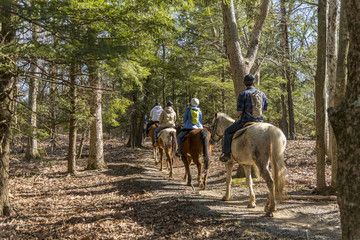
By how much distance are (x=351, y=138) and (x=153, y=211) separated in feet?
17.4

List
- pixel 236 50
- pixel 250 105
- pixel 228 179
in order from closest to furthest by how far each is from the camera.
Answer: pixel 250 105, pixel 228 179, pixel 236 50

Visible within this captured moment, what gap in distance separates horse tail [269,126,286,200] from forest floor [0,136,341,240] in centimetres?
66

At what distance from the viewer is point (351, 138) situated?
2.34 meters

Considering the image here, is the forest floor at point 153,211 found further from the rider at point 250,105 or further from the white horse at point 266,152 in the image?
the rider at point 250,105

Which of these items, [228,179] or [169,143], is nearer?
[228,179]

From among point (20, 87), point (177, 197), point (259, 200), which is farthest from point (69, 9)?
point (259, 200)

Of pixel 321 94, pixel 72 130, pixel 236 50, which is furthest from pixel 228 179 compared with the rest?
pixel 72 130

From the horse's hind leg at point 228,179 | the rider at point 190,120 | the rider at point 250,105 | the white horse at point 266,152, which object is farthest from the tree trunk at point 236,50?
the white horse at point 266,152

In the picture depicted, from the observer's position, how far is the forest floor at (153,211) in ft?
16.2

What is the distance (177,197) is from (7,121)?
4.96 meters

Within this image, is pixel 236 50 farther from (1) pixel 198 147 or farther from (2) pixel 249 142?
(2) pixel 249 142

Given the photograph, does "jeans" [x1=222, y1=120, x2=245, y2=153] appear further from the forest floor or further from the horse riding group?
the forest floor

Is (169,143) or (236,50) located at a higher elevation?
(236,50)

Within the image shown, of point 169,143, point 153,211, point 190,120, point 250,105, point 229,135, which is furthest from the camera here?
point 169,143
